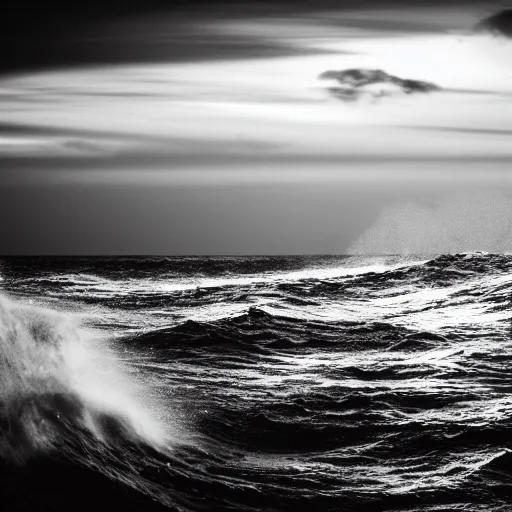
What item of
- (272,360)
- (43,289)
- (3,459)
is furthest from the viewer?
(43,289)

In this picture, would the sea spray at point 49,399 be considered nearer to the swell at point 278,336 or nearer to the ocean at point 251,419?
the ocean at point 251,419

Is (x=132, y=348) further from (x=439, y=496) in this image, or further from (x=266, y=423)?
(x=439, y=496)

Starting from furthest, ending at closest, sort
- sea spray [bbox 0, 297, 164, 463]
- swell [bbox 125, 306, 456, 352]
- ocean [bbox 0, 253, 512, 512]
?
swell [bbox 125, 306, 456, 352]
ocean [bbox 0, 253, 512, 512]
sea spray [bbox 0, 297, 164, 463]

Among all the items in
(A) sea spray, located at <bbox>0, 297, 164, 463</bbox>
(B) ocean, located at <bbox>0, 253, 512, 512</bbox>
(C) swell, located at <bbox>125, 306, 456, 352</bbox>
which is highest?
(A) sea spray, located at <bbox>0, 297, 164, 463</bbox>

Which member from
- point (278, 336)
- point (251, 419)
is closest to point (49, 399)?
point (251, 419)

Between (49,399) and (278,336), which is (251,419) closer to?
(49,399)

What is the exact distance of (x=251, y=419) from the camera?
966 centimetres

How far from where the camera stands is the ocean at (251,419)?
242 inches

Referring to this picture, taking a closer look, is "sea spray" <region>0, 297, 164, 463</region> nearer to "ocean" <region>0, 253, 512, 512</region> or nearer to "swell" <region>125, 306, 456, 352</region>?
"ocean" <region>0, 253, 512, 512</region>

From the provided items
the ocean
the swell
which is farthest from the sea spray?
the swell

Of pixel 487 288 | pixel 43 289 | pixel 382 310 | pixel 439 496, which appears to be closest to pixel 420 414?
pixel 439 496

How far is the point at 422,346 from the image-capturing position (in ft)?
55.4

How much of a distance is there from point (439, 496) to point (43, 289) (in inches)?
1367

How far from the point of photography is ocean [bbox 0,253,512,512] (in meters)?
6.16
